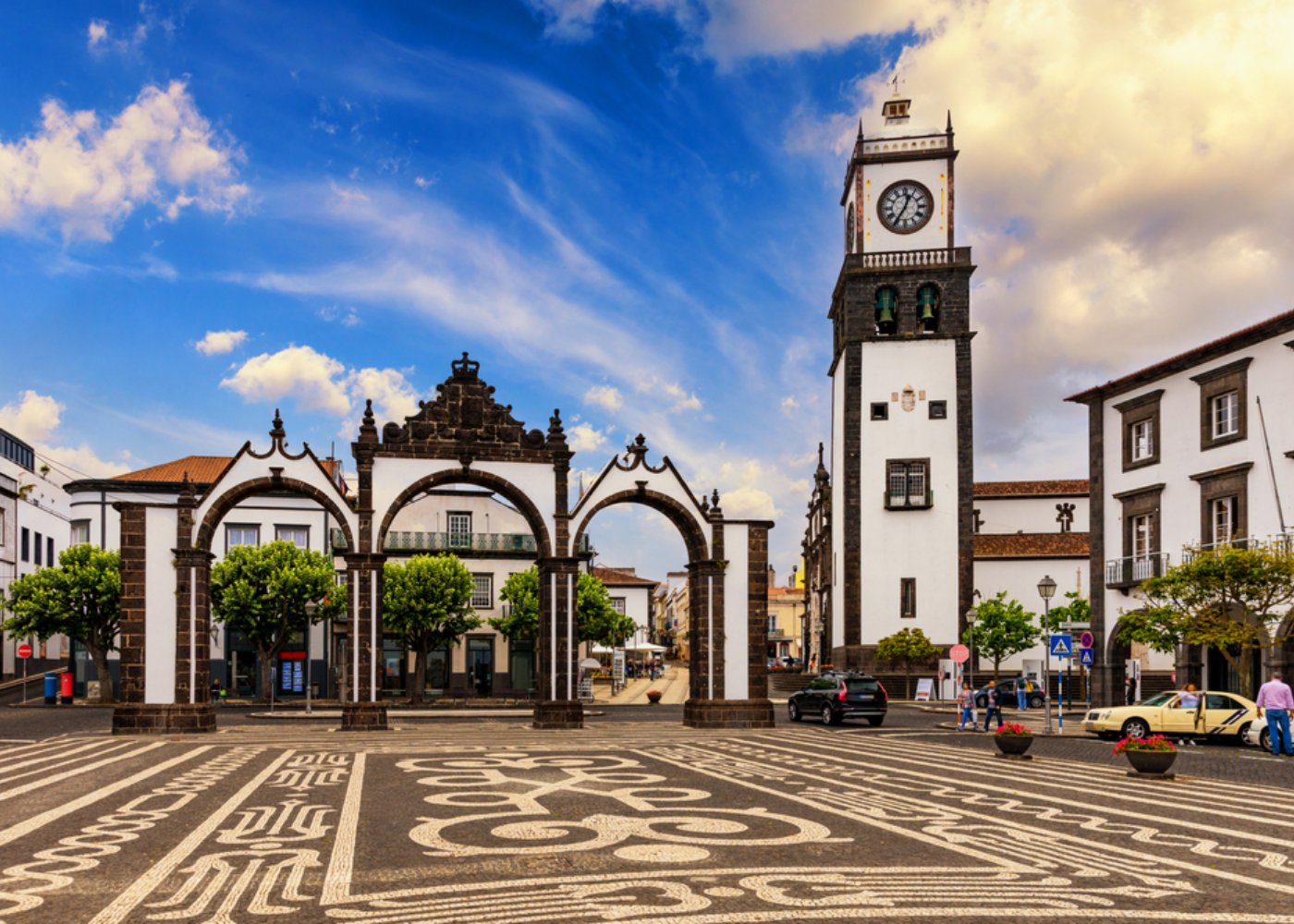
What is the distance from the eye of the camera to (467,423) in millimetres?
31812

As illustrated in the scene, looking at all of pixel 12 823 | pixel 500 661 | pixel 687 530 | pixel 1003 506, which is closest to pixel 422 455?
pixel 687 530

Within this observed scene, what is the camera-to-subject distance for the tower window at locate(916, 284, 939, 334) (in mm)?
57188

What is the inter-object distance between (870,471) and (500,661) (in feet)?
65.7

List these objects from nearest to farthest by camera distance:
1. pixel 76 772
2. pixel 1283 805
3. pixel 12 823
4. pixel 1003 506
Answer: pixel 12 823
pixel 1283 805
pixel 76 772
pixel 1003 506

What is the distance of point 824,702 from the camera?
35.0 meters

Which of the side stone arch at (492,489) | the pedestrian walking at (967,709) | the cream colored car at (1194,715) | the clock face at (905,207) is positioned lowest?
the pedestrian walking at (967,709)

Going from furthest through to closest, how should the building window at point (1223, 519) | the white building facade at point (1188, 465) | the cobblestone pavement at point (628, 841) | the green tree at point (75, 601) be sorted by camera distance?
the green tree at point (75, 601), the building window at point (1223, 519), the white building facade at point (1188, 465), the cobblestone pavement at point (628, 841)

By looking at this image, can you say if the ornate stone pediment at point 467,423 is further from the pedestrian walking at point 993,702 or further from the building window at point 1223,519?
the building window at point 1223,519

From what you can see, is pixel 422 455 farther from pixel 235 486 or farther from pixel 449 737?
pixel 449 737

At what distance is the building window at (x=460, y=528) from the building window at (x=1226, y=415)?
35.6 m

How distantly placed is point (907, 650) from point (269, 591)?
90.8 ft

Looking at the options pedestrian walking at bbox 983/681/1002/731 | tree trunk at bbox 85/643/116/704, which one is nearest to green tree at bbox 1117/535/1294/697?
pedestrian walking at bbox 983/681/1002/731

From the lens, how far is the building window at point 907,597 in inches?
2216

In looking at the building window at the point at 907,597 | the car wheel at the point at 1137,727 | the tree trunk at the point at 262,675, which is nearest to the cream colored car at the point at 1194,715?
the car wheel at the point at 1137,727
